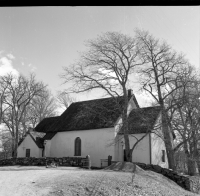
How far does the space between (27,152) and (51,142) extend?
375cm

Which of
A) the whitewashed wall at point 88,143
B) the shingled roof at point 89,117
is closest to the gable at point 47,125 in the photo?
the shingled roof at point 89,117

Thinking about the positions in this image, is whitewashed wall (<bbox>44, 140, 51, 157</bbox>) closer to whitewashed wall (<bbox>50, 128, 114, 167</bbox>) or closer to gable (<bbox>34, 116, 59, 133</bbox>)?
whitewashed wall (<bbox>50, 128, 114, 167</bbox>)

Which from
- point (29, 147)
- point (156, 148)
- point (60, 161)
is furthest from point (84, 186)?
point (29, 147)

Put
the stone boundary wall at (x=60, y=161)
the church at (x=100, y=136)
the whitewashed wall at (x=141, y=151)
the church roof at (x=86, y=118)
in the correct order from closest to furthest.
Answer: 1. the stone boundary wall at (x=60, y=161)
2. the whitewashed wall at (x=141, y=151)
3. the church at (x=100, y=136)
4. the church roof at (x=86, y=118)

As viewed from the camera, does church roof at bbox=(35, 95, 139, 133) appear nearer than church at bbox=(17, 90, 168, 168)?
No

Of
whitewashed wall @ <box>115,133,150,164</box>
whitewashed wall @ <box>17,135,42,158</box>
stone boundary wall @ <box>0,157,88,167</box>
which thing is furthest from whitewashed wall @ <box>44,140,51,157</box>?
whitewashed wall @ <box>115,133,150,164</box>

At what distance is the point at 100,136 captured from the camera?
1250 inches

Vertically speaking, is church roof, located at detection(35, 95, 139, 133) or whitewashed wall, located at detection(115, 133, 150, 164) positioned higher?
church roof, located at detection(35, 95, 139, 133)

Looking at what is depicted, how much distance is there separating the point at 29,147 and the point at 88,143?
9263 mm

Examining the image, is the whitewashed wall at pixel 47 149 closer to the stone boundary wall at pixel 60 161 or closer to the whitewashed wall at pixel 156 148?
the stone boundary wall at pixel 60 161

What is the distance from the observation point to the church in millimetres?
29312

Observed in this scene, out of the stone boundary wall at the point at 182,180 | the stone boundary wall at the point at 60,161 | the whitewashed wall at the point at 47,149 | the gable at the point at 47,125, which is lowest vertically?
the stone boundary wall at the point at 182,180

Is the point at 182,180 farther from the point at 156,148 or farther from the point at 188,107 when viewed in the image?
the point at 156,148

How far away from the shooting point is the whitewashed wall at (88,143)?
101 ft
